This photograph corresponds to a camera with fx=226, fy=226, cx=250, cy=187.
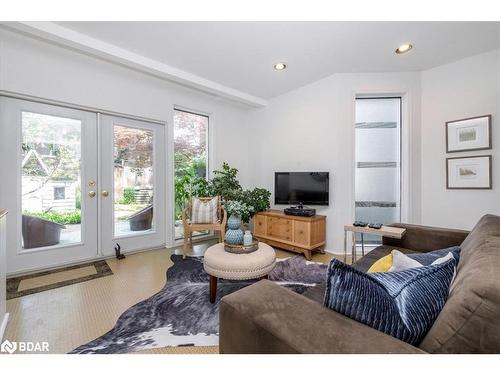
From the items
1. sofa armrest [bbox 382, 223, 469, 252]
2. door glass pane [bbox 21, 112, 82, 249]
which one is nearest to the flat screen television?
sofa armrest [bbox 382, 223, 469, 252]

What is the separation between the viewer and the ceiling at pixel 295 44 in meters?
2.22

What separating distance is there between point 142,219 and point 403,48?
403cm

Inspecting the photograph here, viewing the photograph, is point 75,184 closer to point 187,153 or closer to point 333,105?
point 187,153

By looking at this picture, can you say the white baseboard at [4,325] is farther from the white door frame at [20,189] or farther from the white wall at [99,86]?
the white wall at [99,86]

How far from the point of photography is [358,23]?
2.18m

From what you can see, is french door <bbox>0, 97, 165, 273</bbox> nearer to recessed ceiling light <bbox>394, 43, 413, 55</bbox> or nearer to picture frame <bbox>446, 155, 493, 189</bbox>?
recessed ceiling light <bbox>394, 43, 413, 55</bbox>

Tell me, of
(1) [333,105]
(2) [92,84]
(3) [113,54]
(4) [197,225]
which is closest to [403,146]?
(1) [333,105]

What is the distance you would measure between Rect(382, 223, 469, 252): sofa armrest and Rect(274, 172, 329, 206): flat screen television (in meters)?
1.18

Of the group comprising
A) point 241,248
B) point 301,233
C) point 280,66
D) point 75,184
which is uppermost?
point 280,66

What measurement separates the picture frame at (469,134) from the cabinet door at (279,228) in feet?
7.47

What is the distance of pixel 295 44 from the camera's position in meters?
2.51
